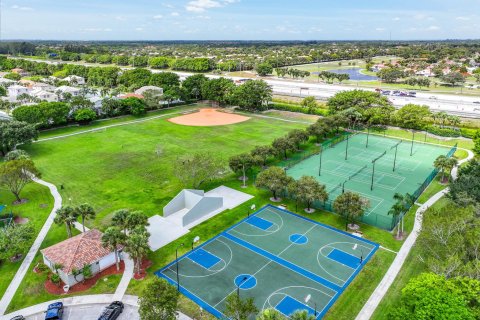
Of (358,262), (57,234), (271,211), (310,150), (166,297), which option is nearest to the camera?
(166,297)

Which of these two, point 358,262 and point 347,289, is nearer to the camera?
point 347,289

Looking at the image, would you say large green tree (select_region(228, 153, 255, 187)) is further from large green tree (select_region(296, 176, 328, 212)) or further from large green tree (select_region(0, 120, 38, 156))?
large green tree (select_region(0, 120, 38, 156))

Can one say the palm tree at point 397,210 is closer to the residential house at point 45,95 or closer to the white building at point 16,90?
the residential house at point 45,95

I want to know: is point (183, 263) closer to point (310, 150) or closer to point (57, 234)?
point (57, 234)

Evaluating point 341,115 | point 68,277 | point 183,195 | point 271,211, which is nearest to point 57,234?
point 68,277

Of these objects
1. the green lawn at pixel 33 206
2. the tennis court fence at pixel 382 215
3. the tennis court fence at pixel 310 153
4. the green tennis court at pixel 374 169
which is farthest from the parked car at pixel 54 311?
the tennis court fence at pixel 310 153

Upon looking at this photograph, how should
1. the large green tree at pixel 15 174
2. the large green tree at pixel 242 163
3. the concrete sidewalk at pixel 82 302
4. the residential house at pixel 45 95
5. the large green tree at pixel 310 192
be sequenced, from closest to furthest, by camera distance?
the concrete sidewalk at pixel 82 302
the large green tree at pixel 310 192
the large green tree at pixel 15 174
the large green tree at pixel 242 163
the residential house at pixel 45 95

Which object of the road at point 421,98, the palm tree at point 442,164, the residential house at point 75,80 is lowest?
the palm tree at point 442,164
